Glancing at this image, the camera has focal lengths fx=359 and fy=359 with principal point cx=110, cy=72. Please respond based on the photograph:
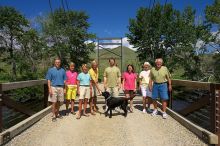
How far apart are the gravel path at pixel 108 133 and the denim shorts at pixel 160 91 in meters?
0.55

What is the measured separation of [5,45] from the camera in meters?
43.8

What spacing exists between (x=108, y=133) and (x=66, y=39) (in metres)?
37.5

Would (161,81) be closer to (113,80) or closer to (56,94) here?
(113,80)

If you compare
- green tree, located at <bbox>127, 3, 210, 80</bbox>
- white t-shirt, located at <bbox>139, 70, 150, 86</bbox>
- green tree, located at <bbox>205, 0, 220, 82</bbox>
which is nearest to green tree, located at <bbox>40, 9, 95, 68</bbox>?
green tree, located at <bbox>127, 3, 210, 80</bbox>

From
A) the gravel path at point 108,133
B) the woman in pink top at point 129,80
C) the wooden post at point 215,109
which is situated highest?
the woman in pink top at point 129,80

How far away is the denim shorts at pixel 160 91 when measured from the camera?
9188 mm

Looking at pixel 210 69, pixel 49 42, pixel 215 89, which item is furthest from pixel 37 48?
pixel 215 89

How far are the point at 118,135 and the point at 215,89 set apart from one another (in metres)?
2.12

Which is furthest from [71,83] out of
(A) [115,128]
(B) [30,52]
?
(B) [30,52]

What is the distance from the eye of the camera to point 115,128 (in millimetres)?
7922

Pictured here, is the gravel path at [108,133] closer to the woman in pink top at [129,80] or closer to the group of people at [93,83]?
the group of people at [93,83]

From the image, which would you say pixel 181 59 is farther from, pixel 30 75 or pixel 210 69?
pixel 30 75

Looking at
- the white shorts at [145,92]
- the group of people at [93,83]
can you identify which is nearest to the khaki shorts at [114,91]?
the group of people at [93,83]

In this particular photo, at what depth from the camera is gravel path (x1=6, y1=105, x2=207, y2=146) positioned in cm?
651
